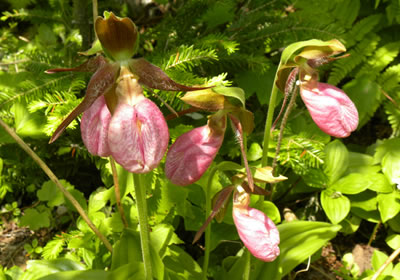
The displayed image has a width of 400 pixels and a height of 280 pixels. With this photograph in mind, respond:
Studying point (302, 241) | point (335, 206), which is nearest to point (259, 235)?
point (302, 241)

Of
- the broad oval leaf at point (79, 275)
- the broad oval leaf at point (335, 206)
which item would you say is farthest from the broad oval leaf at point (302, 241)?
the broad oval leaf at point (79, 275)

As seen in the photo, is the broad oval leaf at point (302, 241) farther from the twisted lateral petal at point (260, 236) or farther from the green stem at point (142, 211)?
the green stem at point (142, 211)

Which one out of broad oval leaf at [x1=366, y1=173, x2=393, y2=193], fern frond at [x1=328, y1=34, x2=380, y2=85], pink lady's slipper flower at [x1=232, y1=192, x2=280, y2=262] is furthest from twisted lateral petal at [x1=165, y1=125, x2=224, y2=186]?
fern frond at [x1=328, y1=34, x2=380, y2=85]

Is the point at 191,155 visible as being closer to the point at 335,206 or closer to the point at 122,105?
the point at 122,105

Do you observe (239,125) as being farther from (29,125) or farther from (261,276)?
(29,125)

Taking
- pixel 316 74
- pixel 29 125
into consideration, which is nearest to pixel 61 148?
pixel 29 125

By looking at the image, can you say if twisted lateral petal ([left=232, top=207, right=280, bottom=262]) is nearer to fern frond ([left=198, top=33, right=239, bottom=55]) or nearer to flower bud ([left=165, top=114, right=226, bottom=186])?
flower bud ([left=165, top=114, right=226, bottom=186])
